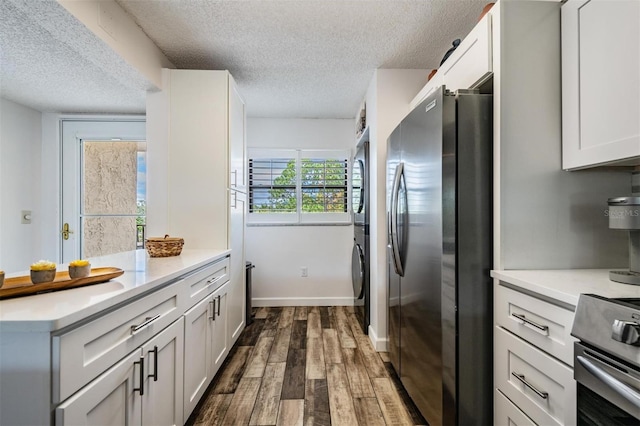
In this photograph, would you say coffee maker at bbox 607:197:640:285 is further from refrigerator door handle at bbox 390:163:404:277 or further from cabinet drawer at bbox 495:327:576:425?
refrigerator door handle at bbox 390:163:404:277

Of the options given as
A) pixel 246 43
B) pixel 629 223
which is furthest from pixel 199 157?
pixel 629 223

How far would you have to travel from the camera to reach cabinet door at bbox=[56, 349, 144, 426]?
835mm

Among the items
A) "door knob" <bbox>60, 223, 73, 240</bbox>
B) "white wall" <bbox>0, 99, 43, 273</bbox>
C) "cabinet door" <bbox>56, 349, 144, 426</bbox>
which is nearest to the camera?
"cabinet door" <bbox>56, 349, 144, 426</bbox>

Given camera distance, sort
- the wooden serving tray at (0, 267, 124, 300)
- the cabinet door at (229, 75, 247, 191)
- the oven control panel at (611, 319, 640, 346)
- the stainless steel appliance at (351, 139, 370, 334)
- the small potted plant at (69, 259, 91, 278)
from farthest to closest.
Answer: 1. the stainless steel appliance at (351, 139, 370, 334)
2. the cabinet door at (229, 75, 247, 191)
3. the small potted plant at (69, 259, 91, 278)
4. the wooden serving tray at (0, 267, 124, 300)
5. the oven control panel at (611, 319, 640, 346)

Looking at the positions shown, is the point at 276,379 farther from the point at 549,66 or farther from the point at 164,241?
the point at 549,66

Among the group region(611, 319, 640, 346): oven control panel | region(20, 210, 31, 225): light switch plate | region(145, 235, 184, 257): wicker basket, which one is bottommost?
region(611, 319, 640, 346): oven control panel

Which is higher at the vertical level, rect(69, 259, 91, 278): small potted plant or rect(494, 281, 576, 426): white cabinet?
rect(69, 259, 91, 278): small potted plant

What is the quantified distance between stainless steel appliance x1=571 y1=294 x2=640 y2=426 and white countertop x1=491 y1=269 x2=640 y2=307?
99mm

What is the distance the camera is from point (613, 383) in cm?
77

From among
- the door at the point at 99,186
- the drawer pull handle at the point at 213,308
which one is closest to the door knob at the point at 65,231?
the door at the point at 99,186

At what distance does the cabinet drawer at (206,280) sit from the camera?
172cm

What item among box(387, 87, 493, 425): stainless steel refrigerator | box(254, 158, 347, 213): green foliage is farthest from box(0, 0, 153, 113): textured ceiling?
box(387, 87, 493, 425): stainless steel refrigerator

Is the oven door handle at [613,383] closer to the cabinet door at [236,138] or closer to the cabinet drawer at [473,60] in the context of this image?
the cabinet drawer at [473,60]

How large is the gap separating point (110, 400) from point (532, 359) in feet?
4.90
